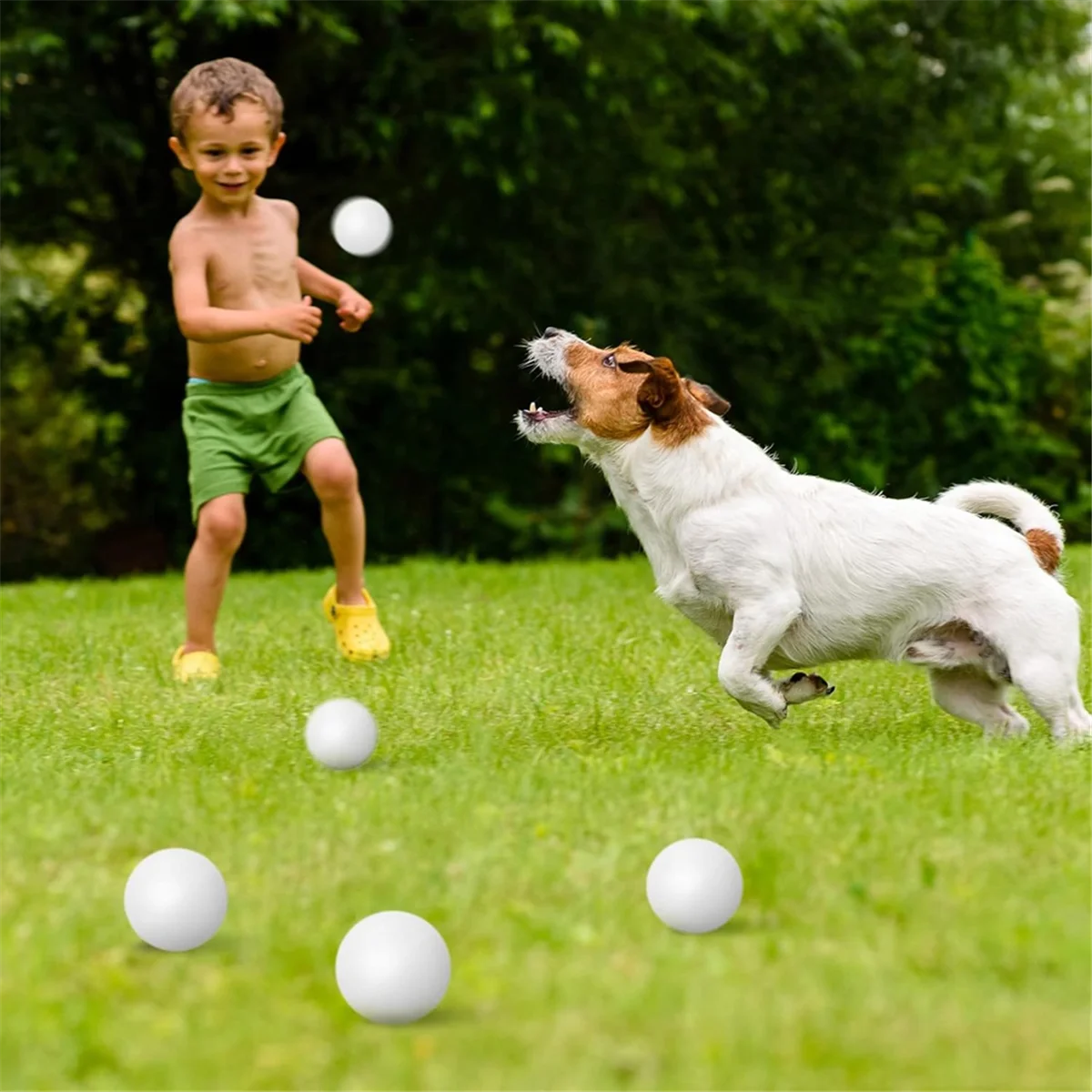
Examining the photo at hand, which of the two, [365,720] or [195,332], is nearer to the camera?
[365,720]

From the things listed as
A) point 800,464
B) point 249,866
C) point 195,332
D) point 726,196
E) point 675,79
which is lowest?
point 800,464

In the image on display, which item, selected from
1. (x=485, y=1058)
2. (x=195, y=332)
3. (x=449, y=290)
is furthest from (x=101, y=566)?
(x=485, y=1058)

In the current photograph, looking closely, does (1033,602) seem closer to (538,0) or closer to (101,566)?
(538,0)

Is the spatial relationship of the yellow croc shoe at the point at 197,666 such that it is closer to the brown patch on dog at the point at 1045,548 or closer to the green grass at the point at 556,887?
the green grass at the point at 556,887

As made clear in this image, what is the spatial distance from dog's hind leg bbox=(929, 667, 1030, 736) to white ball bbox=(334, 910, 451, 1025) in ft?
8.99

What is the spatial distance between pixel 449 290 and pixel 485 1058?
1120 centimetres

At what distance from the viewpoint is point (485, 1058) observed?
9.51 feet

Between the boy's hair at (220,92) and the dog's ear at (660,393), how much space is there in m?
2.31

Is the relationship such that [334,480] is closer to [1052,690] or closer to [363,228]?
[363,228]

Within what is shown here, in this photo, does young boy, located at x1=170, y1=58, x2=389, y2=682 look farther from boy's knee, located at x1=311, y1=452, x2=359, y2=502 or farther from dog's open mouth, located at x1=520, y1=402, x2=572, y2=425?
dog's open mouth, located at x1=520, y1=402, x2=572, y2=425

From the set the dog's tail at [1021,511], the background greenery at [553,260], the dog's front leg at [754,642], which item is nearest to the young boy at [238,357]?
the dog's front leg at [754,642]

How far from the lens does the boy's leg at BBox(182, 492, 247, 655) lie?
23.1 ft

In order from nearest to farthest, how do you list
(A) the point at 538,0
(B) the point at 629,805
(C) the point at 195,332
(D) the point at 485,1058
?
(D) the point at 485,1058, (B) the point at 629,805, (C) the point at 195,332, (A) the point at 538,0

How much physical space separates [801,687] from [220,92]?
330 centimetres
